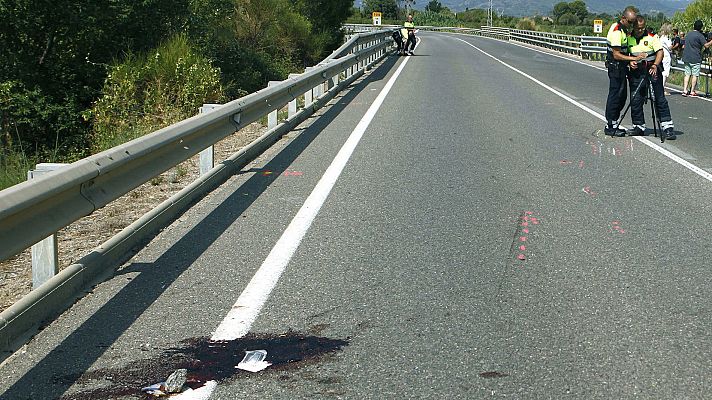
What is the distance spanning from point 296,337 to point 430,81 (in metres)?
19.4

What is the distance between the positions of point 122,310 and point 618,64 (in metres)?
10.0

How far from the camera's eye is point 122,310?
5.55 m

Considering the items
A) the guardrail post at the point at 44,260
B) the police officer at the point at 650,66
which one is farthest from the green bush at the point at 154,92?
the guardrail post at the point at 44,260

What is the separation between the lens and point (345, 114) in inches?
629

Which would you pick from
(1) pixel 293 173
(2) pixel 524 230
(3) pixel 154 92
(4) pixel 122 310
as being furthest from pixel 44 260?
(3) pixel 154 92

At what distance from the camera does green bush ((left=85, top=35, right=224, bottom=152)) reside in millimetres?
16000

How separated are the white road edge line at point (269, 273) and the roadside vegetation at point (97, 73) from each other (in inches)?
168

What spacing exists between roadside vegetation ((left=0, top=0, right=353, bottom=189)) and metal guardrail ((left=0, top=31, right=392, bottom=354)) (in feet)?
12.4

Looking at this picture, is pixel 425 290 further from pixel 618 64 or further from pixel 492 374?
pixel 618 64

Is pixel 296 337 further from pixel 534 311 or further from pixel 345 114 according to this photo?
pixel 345 114

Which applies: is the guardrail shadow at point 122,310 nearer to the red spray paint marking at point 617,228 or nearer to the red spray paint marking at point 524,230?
the red spray paint marking at point 524,230

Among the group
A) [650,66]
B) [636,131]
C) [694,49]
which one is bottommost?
[636,131]

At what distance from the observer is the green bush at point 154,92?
630 inches

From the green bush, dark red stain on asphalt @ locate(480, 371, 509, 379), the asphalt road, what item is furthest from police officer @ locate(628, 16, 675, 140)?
dark red stain on asphalt @ locate(480, 371, 509, 379)
